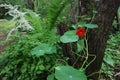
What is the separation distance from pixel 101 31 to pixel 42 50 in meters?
0.62

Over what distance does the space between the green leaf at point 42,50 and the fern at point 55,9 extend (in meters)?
0.39

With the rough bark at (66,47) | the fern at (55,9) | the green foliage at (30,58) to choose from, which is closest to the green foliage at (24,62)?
the green foliage at (30,58)

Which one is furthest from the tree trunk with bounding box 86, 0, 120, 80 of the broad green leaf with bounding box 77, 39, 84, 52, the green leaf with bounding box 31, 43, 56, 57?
the green leaf with bounding box 31, 43, 56, 57

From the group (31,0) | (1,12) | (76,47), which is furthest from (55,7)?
(1,12)

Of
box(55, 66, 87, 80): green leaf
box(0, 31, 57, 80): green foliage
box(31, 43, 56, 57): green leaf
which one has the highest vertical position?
box(31, 43, 56, 57): green leaf

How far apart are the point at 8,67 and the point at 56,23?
2.39ft

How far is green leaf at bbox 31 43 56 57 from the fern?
15.3 inches

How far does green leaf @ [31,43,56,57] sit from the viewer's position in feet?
8.29

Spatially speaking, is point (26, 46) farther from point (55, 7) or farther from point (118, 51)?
point (118, 51)

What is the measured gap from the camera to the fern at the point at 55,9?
2.88m

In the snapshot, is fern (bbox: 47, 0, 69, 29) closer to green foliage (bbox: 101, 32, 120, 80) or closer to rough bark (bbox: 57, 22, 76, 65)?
rough bark (bbox: 57, 22, 76, 65)

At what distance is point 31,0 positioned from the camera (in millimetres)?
5738

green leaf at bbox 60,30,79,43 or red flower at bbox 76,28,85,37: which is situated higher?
red flower at bbox 76,28,85,37

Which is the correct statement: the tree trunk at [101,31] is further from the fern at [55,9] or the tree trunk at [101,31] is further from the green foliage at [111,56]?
the fern at [55,9]
